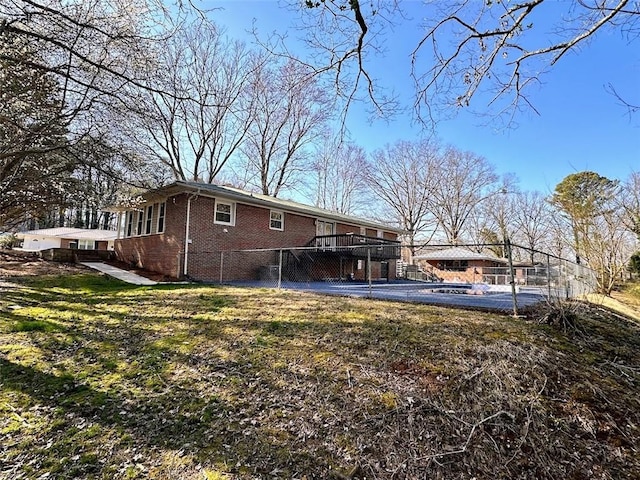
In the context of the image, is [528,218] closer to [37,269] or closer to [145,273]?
[145,273]

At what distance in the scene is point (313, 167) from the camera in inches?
1114

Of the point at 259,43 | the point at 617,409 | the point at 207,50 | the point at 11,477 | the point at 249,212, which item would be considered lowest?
the point at 11,477

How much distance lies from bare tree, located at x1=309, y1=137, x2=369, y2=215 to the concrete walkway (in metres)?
19.4

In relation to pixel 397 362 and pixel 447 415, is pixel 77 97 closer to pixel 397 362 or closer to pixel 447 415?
pixel 397 362

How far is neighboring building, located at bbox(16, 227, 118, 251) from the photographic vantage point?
27.4 metres

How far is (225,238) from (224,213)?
101 cm

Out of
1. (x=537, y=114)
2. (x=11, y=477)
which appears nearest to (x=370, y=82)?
(x=537, y=114)

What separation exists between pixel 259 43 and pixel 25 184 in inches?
401

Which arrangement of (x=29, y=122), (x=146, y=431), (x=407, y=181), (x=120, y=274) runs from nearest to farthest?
1. (x=146, y=431)
2. (x=29, y=122)
3. (x=120, y=274)
4. (x=407, y=181)

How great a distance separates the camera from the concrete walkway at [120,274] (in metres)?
10.9

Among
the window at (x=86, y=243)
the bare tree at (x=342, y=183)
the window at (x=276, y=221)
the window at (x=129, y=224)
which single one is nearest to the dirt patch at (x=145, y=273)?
the window at (x=129, y=224)

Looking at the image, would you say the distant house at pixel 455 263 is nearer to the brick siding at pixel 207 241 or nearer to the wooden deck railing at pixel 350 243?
the wooden deck railing at pixel 350 243

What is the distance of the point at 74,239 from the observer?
2853cm

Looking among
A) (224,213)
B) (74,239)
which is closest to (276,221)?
(224,213)
